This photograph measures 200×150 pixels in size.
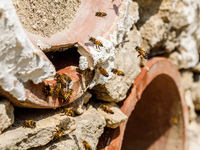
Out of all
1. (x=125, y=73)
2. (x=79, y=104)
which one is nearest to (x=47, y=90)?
(x=79, y=104)

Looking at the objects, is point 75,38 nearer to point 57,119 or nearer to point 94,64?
point 94,64

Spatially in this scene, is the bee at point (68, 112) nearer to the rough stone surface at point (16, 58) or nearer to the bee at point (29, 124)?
the bee at point (29, 124)

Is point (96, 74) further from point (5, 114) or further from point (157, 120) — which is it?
point (157, 120)

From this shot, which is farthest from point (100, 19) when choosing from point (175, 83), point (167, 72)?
point (175, 83)

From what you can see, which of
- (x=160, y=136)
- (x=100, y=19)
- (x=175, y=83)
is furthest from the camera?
(x=160, y=136)

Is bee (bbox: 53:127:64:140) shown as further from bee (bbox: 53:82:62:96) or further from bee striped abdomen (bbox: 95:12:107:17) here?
bee striped abdomen (bbox: 95:12:107:17)

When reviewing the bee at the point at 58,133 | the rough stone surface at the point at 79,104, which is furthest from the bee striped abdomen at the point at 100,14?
the bee at the point at 58,133

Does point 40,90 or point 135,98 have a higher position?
point 40,90
